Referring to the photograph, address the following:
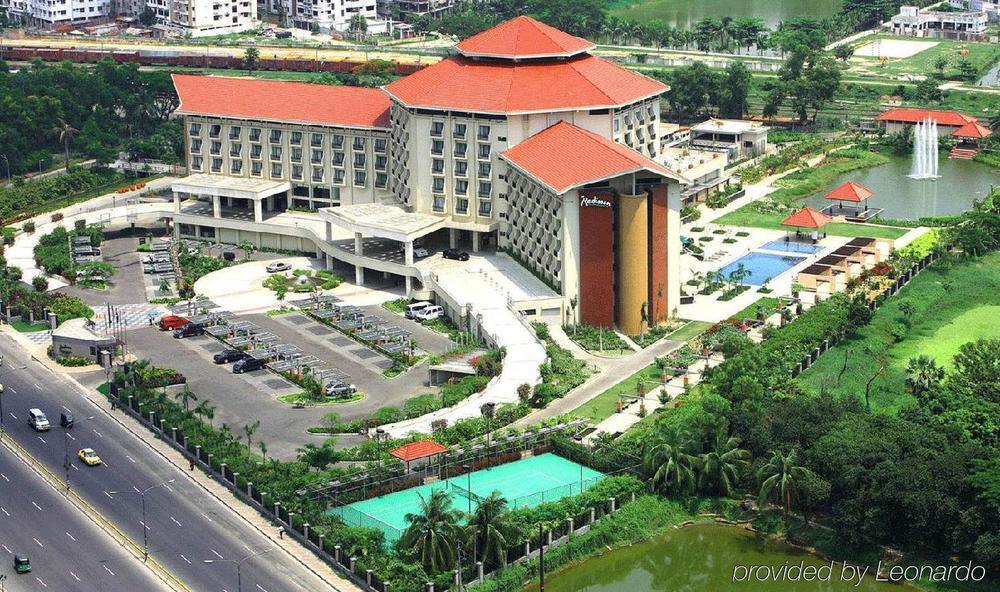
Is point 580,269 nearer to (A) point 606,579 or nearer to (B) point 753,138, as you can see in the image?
(A) point 606,579

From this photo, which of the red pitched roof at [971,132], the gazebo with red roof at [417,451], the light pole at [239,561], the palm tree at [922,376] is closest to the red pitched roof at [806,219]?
the palm tree at [922,376]

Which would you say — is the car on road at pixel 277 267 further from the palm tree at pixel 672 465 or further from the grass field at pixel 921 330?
the palm tree at pixel 672 465

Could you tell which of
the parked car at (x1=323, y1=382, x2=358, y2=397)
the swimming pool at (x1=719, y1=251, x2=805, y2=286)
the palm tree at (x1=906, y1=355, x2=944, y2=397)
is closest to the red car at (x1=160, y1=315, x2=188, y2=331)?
the parked car at (x1=323, y1=382, x2=358, y2=397)

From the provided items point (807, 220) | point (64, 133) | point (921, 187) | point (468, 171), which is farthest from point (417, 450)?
point (64, 133)

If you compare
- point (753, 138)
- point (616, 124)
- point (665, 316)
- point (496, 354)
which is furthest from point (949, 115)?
point (496, 354)

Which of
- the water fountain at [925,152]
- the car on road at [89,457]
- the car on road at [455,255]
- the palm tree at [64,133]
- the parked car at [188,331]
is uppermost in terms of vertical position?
the palm tree at [64,133]
